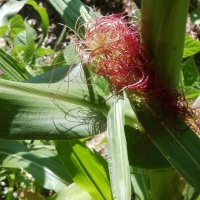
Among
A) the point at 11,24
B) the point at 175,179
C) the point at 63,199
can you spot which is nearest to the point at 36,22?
the point at 11,24

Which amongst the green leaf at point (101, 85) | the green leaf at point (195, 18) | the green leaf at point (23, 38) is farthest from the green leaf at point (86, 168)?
the green leaf at point (195, 18)

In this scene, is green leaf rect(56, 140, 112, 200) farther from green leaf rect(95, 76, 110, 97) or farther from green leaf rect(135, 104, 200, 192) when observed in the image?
green leaf rect(135, 104, 200, 192)

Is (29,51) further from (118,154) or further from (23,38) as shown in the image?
(118,154)

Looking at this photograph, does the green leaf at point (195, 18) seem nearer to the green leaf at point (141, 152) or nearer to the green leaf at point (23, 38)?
the green leaf at point (23, 38)

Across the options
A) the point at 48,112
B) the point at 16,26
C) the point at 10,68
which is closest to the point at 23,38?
the point at 16,26

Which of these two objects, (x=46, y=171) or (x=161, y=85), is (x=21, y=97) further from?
(x=46, y=171)

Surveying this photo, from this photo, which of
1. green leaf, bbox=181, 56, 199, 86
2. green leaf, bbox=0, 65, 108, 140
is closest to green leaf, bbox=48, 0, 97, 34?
green leaf, bbox=0, 65, 108, 140
